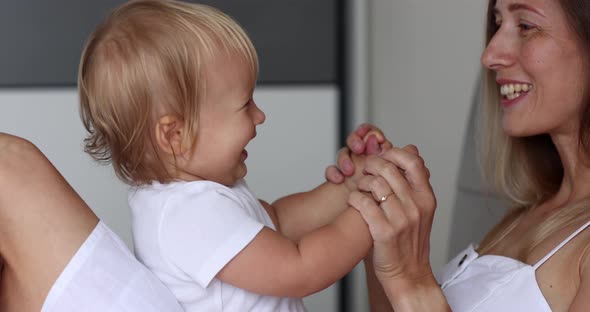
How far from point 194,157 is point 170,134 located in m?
0.05

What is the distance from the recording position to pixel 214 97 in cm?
117

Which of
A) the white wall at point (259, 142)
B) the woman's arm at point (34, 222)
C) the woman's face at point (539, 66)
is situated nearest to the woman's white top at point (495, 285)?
the woman's face at point (539, 66)

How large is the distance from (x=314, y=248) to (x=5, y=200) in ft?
1.37

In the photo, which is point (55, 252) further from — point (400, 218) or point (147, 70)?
point (400, 218)

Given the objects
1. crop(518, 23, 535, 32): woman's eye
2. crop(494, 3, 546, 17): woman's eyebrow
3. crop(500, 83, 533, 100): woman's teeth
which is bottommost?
crop(500, 83, 533, 100): woman's teeth

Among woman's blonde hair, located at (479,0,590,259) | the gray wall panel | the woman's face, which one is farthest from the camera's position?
the gray wall panel

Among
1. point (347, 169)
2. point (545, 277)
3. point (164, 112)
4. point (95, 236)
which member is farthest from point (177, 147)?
point (545, 277)

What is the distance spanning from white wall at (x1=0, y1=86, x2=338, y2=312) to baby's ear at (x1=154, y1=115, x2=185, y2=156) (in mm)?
1333

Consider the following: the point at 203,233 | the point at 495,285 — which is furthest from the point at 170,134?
the point at 495,285

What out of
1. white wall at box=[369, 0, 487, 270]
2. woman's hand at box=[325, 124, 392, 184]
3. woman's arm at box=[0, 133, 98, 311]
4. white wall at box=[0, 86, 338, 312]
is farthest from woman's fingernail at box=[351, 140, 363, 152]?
white wall at box=[0, 86, 338, 312]

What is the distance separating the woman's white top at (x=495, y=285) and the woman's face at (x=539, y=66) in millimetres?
216

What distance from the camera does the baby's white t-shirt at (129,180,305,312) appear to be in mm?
1094

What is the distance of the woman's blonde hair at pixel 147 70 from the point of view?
3.73 feet

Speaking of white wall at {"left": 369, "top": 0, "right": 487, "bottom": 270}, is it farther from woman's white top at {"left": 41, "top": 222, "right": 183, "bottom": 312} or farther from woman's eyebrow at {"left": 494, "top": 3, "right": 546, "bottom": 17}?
woman's white top at {"left": 41, "top": 222, "right": 183, "bottom": 312}
